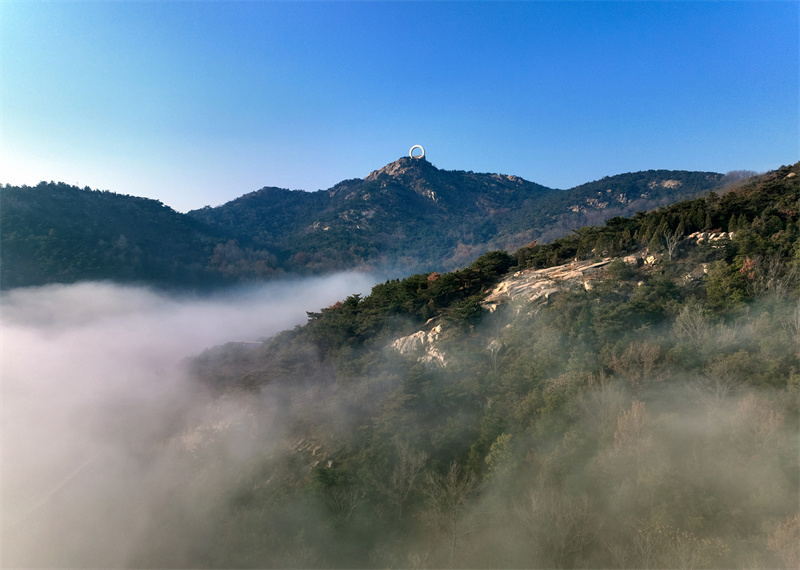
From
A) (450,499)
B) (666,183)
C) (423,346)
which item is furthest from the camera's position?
(666,183)

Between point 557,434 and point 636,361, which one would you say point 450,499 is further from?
point 636,361

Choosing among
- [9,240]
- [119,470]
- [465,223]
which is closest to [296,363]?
[119,470]

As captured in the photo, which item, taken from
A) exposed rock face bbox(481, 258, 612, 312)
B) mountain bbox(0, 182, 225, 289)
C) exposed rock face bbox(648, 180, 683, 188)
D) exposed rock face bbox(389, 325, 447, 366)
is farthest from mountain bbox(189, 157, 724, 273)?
exposed rock face bbox(389, 325, 447, 366)

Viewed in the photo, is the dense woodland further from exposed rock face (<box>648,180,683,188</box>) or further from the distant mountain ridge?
exposed rock face (<box>648,180,683,188</box>)

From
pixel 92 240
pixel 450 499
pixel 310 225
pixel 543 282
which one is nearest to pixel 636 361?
pixel 543 282

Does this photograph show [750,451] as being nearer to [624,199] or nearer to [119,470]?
[119,470]

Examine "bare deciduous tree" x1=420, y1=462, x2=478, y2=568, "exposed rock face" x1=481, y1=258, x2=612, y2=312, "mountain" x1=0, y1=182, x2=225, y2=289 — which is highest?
"mountain" x1=0, y1=182, x2=225, y2=289

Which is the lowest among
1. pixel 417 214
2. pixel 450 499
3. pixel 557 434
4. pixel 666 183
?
pixel 450 499
